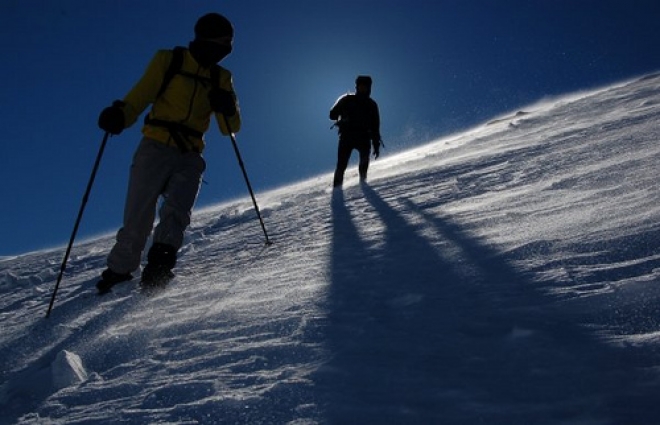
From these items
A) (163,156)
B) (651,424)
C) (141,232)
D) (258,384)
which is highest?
(163,156)

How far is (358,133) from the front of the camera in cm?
1002

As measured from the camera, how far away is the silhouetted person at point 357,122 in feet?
32.8

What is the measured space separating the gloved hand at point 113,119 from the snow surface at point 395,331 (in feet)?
3.83

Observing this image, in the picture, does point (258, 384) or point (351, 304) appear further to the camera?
point (351, 304)

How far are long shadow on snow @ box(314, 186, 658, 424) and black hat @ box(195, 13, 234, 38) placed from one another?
7.75 feet

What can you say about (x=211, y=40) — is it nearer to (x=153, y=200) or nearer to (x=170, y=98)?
(x=170, y=98)

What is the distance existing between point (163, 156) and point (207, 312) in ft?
5.68

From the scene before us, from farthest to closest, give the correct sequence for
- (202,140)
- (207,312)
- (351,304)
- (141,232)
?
1. (202,140)
2. (141,232)
3. (207,312)
4. (351,304)

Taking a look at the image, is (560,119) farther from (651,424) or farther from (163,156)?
(651,424)

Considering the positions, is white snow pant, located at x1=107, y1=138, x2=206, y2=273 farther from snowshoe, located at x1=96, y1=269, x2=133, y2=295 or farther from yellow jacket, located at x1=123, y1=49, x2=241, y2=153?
yellow jacket, located at x1=123, y1=49, x2=241, y2=153

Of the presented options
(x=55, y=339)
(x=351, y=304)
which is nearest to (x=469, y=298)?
(x=351, y=304)

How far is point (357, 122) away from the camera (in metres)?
10.0

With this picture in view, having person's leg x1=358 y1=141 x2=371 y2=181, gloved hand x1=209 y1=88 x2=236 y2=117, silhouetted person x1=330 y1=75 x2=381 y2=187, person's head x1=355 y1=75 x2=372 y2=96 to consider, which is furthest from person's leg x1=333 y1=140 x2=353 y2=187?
gloved hand x1=209 y1=88 x2=236 y2=117

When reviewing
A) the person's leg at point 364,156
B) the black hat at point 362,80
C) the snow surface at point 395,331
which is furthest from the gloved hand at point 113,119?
the black hat at point 362,80
